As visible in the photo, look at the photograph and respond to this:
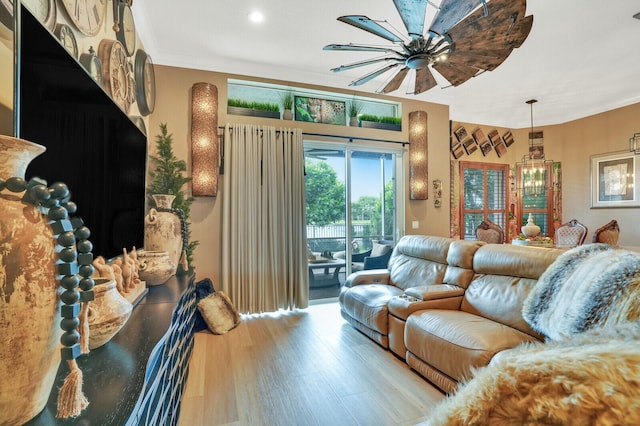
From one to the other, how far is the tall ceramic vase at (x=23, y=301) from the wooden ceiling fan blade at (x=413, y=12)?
218cm

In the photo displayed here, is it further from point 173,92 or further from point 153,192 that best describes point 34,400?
point 173,92

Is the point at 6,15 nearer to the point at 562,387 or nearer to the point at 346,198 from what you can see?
the point at 562,387

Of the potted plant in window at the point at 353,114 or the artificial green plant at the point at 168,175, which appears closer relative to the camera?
the artificial green plant at the point at 168,175

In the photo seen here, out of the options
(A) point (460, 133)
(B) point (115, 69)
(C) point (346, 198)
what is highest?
(A) point (460, 133)

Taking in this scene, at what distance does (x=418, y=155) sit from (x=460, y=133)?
2.06 m

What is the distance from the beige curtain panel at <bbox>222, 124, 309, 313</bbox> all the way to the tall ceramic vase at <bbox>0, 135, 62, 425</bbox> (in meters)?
3.01

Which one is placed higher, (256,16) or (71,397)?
(256,16)

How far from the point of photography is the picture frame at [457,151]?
5908 millimetres

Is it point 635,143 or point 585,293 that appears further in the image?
point 635,143

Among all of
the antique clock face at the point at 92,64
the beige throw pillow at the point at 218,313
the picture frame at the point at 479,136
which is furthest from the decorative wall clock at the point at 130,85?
the picture frame at the point at 479,136

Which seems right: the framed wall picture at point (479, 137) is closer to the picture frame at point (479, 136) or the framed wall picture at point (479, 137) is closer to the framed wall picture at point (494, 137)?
the picture frame at point (479, 136)

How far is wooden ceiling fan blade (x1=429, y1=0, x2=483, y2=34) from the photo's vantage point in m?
1.82

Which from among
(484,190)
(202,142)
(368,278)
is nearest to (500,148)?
(484,190)

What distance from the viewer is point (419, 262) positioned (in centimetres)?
338
